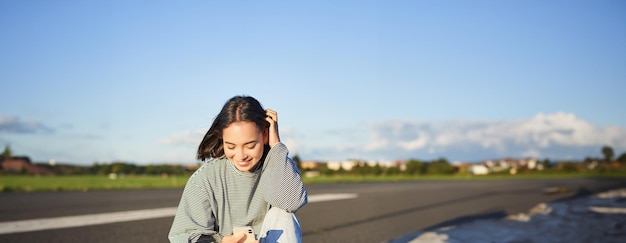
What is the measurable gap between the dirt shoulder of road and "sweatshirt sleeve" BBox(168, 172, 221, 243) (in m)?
3.08

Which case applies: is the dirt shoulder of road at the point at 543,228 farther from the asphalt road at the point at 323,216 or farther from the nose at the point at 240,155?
the nose at the point at 240,155

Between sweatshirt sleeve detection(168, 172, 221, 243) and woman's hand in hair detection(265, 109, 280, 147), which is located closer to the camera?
sweatshirt sleeve detection(168, 172, 221, 243)

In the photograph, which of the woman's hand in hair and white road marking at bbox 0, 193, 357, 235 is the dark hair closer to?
the woman's hand in hair

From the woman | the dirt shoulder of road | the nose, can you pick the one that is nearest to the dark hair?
the woman

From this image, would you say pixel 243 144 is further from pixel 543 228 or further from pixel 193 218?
pixel 543 228

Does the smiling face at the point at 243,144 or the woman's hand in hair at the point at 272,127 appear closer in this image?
the smiling face at the point at 243,144

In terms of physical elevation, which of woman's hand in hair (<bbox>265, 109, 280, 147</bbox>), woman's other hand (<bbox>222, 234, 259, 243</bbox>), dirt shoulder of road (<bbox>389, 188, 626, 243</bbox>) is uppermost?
woman's hand in hair (<bbox>265, 109, 280, 147</bbox>)

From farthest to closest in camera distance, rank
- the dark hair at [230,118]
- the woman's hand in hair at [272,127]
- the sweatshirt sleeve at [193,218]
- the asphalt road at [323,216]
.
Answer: the asphalt road at [323,216] → the woman's hand in hair at [272,127] → the dark hair at [230,118] → the sweatshirt sleeve at [193,218]

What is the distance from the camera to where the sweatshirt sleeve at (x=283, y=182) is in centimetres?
309

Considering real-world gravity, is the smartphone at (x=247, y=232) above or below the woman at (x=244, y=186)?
below

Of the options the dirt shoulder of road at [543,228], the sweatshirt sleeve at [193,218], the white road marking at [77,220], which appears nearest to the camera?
the sweatshirt sleeve at [193,218]

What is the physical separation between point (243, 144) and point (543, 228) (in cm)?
521

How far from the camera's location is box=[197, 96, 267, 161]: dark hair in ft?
10.4

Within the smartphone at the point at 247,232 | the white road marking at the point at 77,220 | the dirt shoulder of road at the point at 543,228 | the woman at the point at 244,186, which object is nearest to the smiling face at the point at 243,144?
the woman at the point at 244,186
